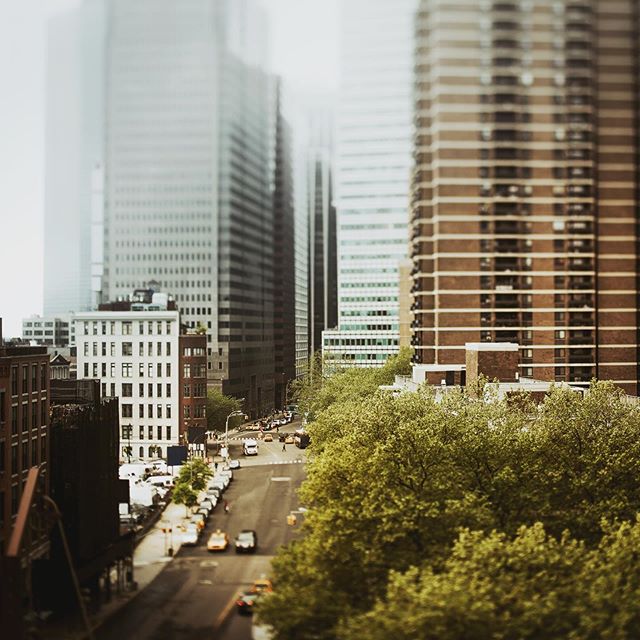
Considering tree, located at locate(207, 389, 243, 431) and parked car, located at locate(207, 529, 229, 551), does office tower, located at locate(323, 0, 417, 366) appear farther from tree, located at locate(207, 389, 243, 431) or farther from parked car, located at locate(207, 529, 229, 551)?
parked car, located at locate(207, 529, 229, 551)

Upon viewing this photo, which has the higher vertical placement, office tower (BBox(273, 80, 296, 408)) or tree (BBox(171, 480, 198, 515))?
office tower (BBox(273, 80, 296, 408))

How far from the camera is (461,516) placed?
27656 millimetres

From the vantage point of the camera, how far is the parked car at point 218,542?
A: 42.8 m

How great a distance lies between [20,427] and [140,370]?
48225 mm

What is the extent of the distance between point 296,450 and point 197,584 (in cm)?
5013

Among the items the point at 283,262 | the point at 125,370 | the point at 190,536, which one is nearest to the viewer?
the point at 190,536

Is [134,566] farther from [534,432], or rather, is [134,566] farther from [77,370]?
[77,370]

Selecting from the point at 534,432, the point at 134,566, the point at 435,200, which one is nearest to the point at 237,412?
the point at 435,200

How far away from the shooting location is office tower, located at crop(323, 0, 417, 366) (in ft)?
454

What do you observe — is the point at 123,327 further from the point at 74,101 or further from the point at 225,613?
the point at 74,101

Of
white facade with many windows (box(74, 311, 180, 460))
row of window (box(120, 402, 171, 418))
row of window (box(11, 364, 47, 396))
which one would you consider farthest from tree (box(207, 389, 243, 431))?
row of window (box(11, 364, 47, 396))

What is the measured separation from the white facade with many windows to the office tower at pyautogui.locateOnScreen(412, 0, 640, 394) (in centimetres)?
2421

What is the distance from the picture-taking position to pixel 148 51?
129m

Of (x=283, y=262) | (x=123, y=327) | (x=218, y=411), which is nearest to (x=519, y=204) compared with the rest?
(x=123, y=327)
